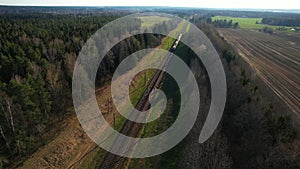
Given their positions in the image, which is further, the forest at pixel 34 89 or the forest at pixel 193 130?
the forest at pixel 34 89

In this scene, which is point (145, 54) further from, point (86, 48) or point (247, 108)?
point (247, 108)

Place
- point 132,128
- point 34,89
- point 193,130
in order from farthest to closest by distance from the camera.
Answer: point 132,128
point 34,89
point 193,130

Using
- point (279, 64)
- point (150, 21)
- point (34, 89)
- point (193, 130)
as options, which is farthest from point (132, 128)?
point (150, 21)

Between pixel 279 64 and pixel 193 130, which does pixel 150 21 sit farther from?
pixel 193 130

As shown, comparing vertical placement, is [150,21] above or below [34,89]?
below

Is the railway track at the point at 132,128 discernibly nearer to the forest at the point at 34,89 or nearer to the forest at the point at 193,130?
the forest at the point at 193,130

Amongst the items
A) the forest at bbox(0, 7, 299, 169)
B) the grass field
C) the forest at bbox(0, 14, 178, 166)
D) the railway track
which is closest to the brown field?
the forest at bbox(0, 7, 299, 169)

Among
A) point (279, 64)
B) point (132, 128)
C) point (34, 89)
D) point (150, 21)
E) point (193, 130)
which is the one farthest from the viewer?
point (150, 21)

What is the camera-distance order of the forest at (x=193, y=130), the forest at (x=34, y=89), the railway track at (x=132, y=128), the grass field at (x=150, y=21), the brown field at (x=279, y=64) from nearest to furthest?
1. the forest at (x=193, y=130)
2. the forest at (x=34, y=89)
3. the railway track at (x=132, y=128)
4. the brown field at (x=279, y=64)
5. the grass field at (x=150, y=21)

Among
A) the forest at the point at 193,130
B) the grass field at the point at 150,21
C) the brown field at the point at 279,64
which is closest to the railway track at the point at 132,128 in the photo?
the forest at the point at 193,130
